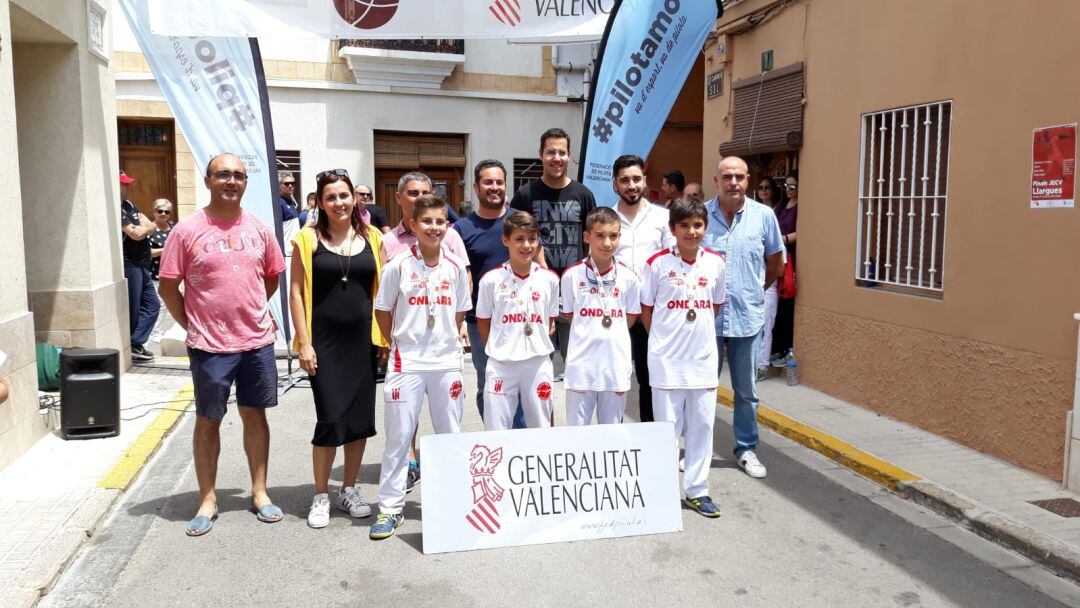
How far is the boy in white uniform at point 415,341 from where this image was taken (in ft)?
14.9

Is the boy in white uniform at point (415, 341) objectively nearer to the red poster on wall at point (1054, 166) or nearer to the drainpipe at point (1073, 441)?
the drainpipe at point (1073, 441)

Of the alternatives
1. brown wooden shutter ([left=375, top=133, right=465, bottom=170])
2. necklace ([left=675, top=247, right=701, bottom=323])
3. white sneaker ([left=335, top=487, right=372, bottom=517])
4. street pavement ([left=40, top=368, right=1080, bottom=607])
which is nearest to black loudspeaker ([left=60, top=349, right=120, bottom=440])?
street pavement ([left=40, top=368, right=1080, bottom=607])

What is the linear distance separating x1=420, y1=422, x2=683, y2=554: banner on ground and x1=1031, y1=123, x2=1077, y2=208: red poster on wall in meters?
2.91

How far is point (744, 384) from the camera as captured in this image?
19.1 feet

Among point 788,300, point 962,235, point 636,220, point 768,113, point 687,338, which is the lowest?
point 788,300

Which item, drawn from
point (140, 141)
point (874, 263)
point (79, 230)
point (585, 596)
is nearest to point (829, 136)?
point (874, 263)

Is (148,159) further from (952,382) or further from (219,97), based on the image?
(952,382)

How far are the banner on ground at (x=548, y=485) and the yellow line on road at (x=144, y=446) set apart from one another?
234 cm

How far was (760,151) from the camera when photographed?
9.25 m

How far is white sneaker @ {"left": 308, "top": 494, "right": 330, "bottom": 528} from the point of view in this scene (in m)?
4.75

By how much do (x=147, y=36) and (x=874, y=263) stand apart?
6.63 meters

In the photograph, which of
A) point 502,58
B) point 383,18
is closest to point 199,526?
point 383,18

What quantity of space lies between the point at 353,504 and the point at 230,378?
38.2 inches

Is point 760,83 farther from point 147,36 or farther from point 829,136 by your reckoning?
point 147,36
